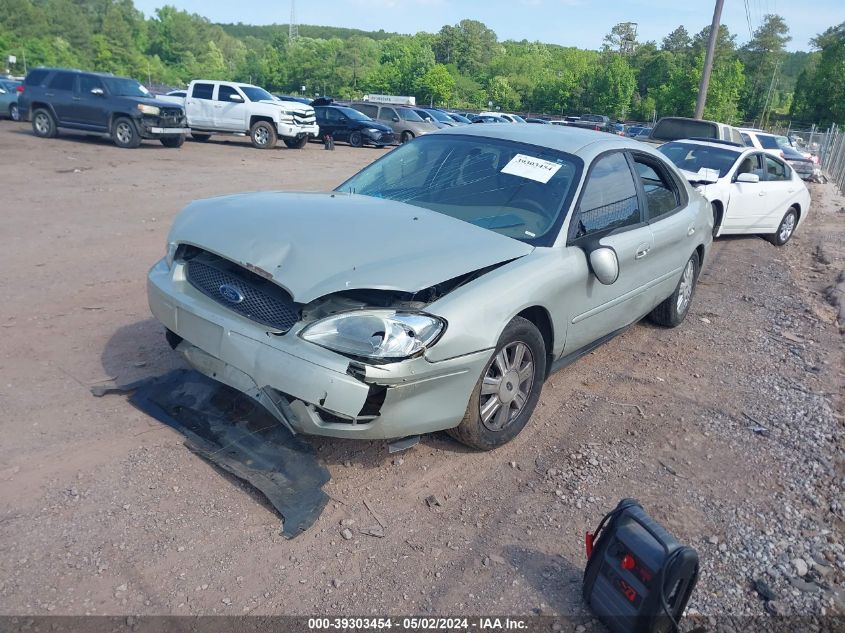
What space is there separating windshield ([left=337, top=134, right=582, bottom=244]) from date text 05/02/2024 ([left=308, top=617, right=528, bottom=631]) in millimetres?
2076

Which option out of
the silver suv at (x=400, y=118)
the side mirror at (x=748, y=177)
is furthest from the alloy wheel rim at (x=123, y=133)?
the side mirror at (x=748, y=177)

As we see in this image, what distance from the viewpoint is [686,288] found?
20.3 ft

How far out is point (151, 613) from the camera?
2449 mm

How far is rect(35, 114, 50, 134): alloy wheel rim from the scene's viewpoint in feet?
60.5

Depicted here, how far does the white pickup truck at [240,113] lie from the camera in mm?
21141

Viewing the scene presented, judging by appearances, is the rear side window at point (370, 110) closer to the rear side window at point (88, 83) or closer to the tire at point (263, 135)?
the tire at point (263, 135)

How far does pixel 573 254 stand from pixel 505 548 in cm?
177

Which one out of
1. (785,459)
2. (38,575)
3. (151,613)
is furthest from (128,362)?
(785,459)

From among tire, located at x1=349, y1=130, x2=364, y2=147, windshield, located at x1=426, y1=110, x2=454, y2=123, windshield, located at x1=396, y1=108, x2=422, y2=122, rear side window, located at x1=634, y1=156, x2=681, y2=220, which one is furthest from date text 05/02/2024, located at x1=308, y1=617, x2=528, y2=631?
windshield, located at x1=426, y1=110, x2=454, y2=123

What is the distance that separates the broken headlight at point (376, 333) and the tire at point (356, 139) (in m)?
23.6

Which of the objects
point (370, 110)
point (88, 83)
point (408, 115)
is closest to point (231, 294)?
point (88, 83)

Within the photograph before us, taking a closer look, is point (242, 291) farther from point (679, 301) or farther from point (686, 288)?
point (686, 288)

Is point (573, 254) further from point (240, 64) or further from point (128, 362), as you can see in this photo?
point (240, 64)

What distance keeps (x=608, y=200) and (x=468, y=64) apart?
120430mm
